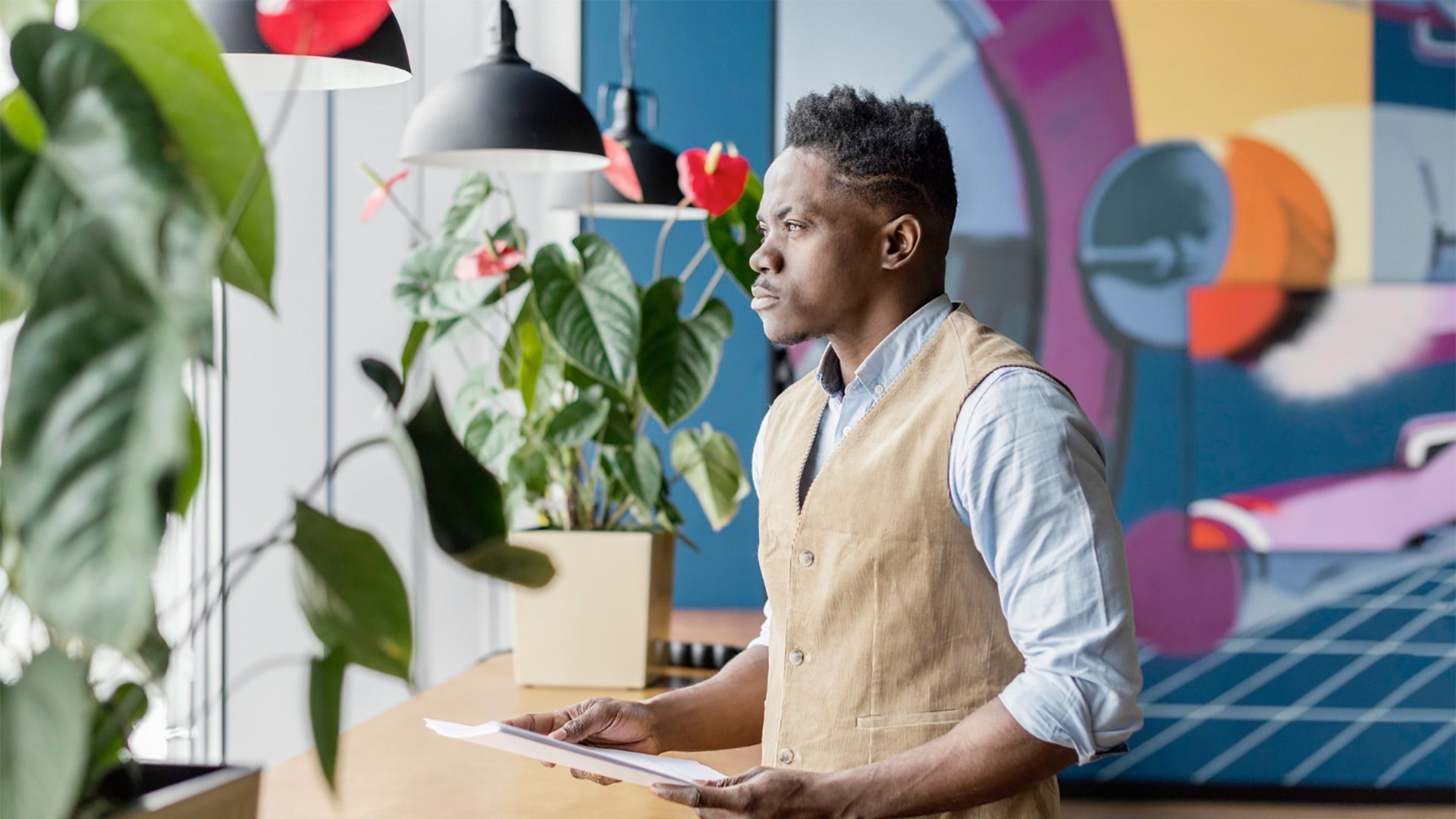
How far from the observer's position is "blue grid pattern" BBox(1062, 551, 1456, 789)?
3750 millimetres

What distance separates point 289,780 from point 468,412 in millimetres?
866

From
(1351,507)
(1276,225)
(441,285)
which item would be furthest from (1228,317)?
(441,285)

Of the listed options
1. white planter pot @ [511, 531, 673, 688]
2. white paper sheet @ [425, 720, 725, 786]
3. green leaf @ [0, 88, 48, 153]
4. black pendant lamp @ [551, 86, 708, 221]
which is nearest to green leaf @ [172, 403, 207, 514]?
green leaf @ [0, 88, 48, 153]

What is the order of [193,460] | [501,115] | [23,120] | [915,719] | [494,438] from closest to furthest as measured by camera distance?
[193,460]
[23,120]
[915,719]
[501,115]
[494,438]

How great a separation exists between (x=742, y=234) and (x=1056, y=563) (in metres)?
1.11

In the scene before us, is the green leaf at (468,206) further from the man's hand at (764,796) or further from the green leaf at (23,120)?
the green leaf at (23,120)

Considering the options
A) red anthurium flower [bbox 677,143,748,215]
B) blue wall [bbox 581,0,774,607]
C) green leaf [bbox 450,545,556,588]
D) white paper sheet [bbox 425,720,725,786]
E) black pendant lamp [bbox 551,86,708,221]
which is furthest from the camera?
blue wall [bbox 581,0,774,607]

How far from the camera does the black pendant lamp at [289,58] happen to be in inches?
46.4

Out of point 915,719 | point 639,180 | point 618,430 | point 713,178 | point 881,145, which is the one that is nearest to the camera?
point 915,719

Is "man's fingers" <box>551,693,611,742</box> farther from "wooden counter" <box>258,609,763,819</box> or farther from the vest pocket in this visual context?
the vest pocket

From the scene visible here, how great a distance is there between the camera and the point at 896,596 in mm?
1149

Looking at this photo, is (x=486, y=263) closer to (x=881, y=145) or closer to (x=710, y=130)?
(x=881, y=145)

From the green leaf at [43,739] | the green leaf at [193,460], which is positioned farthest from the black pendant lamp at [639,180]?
the green leaf at [43,739]

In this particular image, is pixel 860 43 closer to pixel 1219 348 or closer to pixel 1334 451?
pixel 1219 348
